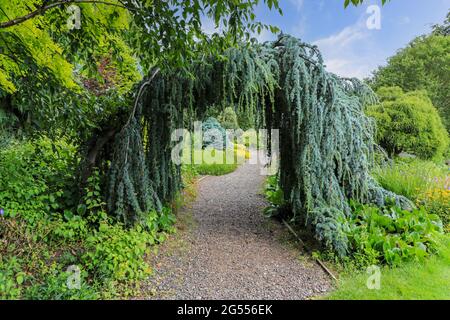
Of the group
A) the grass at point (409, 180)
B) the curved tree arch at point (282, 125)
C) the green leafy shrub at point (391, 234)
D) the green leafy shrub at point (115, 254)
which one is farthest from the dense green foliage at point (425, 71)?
the green leafy shrub at point (115, 254)

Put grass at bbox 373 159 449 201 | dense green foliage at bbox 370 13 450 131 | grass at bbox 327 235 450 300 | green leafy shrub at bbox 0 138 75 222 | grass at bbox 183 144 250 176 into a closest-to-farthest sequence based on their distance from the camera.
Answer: grass at bbox 327 235 450 300, green leafy shrub at bbox 0 138 75 222, grass at bbox 373 159 449 201, grass at bbox 183 144 250 176, dense green foliage at bbox 370 13 450 131

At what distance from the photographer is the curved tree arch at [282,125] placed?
10.7 ft

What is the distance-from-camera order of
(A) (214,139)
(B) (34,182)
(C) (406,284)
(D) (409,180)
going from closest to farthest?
(C) (406,284), (B) (34,182), (D) (409,180), (A) (214,139)

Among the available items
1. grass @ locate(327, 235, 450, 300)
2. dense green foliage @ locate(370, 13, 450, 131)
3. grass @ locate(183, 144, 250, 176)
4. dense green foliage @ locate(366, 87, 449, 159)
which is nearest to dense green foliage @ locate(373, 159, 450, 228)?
grass @ locate(327, 235, 450, 300)

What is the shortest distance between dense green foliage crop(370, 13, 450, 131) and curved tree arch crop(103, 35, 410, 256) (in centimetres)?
918

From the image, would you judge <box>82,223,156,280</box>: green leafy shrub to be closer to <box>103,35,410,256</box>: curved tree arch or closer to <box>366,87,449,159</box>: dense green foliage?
<box>103,35,410,256</box>: curved tree arch

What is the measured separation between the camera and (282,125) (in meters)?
3.86

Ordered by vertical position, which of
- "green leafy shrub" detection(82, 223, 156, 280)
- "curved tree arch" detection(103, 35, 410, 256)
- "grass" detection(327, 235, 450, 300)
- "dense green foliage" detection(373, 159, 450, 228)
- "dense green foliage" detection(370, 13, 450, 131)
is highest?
"dense green foliage" detection(370, 13, 450, 131)

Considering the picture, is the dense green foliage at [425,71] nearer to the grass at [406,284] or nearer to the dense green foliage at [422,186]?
the dense green foliage at [422,186]

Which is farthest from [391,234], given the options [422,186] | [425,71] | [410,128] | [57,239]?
[425,71]

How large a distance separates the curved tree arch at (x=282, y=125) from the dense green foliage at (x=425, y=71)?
918 centimetres

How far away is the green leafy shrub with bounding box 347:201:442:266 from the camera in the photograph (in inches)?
117

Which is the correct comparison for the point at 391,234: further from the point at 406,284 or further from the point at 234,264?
the point at 234,264

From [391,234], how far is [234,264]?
1949 millimetres
